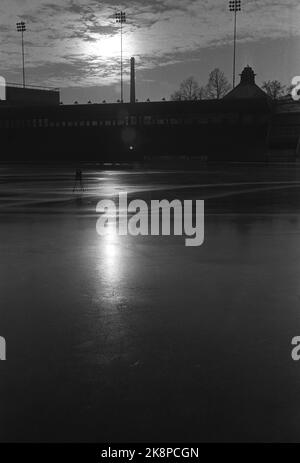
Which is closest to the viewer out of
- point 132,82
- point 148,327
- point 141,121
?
point 148,327

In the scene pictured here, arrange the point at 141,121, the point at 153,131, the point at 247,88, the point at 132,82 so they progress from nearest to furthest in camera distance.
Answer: the point at 153,131 → the point at 141,121 → the point at 247,88 → the point at 132,82

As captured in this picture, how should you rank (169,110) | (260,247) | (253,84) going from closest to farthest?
(260,247)
(169,110)
(253,84)

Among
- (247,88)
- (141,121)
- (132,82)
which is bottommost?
(141,121)

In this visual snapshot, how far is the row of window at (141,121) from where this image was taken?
71350 mm

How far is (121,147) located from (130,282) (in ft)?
236

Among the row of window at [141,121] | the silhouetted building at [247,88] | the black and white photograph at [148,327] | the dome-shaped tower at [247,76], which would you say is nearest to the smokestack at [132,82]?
the silhouetted building at [247,88]

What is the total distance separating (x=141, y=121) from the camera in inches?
3061

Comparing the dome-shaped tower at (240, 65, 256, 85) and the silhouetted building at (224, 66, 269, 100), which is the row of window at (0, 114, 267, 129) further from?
the dome-shaped tower at (240, 65, 256, 85)

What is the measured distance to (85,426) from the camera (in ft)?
13.9

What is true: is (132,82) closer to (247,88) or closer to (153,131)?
(247,88)

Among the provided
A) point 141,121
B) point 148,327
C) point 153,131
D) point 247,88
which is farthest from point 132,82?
point 148,327

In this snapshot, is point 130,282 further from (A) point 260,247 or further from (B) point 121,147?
(B) point 121,147

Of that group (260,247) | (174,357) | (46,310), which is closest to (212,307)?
(174,357)

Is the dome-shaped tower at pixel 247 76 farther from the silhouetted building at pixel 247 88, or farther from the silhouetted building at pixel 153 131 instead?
the silhouetted building at pixel 153 131
